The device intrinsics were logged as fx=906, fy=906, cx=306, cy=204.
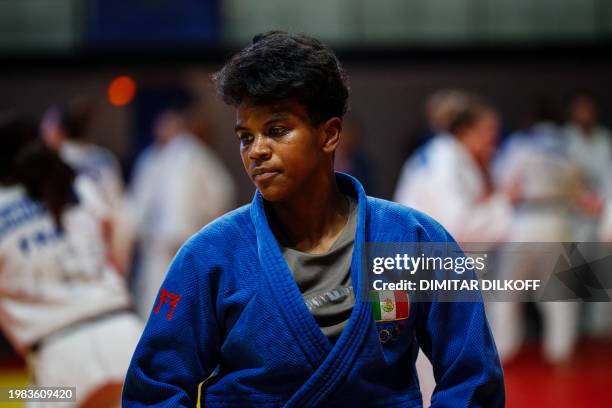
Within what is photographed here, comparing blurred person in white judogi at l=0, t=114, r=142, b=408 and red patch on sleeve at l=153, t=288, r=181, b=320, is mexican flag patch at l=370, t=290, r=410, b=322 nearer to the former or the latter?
red patch on sleeve at l=153, t=288, r=181, b=320

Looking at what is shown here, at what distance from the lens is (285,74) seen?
202cm

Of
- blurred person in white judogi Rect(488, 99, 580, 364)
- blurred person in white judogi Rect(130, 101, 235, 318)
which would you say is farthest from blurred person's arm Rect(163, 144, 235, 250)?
blurred person in white judogi Rect(488, 99, 580, 364)

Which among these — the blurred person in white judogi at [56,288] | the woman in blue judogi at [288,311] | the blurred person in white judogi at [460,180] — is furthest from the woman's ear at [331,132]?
the blurred person in white judogi at [460,180]

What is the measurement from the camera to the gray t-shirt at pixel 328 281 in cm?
208

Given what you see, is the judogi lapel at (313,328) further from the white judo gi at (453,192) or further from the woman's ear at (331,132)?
the white judo gi at (453,192)

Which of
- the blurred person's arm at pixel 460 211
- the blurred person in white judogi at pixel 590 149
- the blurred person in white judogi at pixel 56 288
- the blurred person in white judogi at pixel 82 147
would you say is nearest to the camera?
the blurred person in white judogi at pixel 56 288

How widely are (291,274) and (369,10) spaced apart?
780cm

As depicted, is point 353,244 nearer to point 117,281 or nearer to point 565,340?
point 117,281

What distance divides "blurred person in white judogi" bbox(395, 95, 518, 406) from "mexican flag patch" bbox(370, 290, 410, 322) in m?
3.62

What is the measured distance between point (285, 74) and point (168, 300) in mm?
578

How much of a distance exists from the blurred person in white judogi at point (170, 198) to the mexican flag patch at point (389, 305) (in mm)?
5241

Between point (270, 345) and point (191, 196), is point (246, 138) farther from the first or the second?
point (191, 196)

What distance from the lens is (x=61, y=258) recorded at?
3602 millimetres

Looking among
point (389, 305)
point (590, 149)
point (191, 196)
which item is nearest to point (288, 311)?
point (389, 305)
